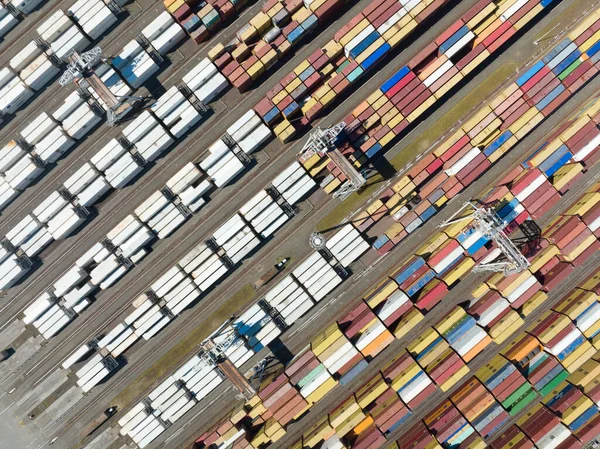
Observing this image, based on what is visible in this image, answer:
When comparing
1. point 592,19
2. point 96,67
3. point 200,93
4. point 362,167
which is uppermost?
point 96,67

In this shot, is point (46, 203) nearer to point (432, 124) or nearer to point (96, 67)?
point (96, 67)

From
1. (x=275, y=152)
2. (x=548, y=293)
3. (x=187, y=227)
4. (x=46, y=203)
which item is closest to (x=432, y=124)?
(x=275, y=152)

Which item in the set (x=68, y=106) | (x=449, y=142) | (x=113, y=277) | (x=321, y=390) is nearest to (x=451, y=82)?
(x=449, y=142)

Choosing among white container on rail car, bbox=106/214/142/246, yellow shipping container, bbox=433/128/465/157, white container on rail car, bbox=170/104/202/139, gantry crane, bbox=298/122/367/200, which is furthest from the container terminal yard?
gantry crane, bbox=298/122/367/200

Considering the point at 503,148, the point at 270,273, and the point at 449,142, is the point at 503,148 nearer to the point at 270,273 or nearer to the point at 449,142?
the point at 449,142

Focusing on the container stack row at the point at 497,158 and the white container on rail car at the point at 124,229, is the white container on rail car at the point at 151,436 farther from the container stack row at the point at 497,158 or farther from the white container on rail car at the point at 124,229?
the container stack row at the point at 497,158
